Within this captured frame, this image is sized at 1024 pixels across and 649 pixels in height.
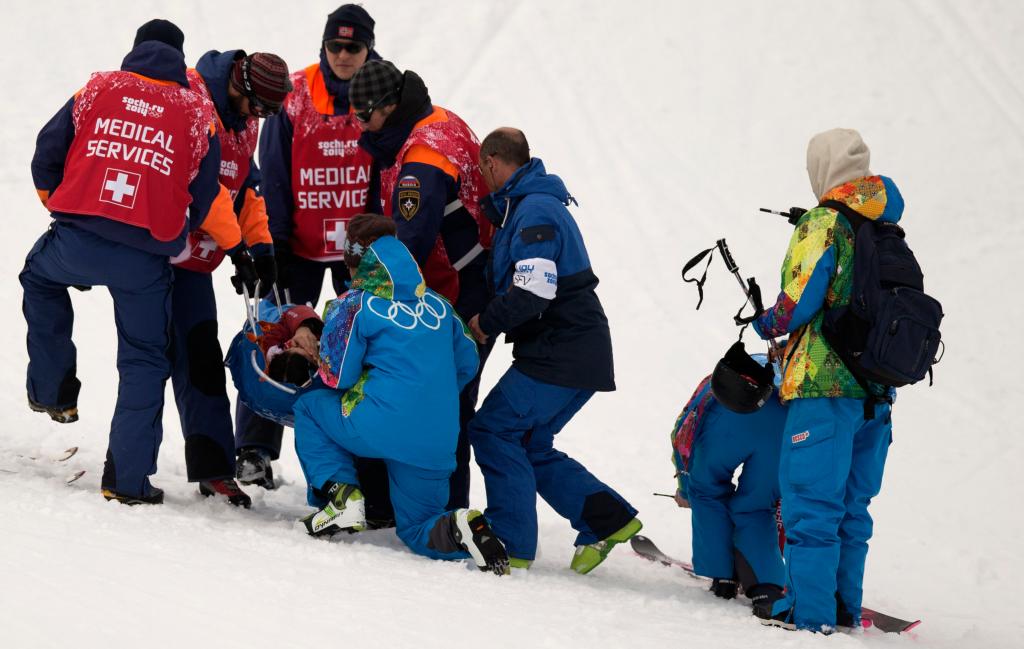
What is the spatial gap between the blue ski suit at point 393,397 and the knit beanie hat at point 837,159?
143cm

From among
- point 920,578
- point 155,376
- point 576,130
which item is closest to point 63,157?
point 155,376

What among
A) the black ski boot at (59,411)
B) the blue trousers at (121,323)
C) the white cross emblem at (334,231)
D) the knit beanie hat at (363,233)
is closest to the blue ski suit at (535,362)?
the knit beanie hat at (363,233)

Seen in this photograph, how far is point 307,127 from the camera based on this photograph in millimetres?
4996

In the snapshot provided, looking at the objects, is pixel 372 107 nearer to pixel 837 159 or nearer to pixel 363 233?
pixel 363 233

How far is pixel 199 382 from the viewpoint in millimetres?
4656

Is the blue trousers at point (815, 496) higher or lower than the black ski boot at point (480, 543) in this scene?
higher

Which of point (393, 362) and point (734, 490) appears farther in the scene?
point (734, 490)

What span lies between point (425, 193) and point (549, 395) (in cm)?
93

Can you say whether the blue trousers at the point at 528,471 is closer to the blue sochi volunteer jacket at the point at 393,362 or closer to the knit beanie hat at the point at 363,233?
the blue sochi volunteer jacket at the point at 393,362

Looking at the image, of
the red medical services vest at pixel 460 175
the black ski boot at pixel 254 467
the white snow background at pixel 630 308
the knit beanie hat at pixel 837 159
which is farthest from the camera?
the black ski boot at pixel 254 467

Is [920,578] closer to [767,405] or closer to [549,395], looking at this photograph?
[767,405]

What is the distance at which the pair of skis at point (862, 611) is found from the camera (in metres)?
4.23

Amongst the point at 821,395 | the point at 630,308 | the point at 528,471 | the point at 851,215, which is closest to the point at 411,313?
the point at 528,471

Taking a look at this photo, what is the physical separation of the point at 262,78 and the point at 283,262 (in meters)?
0.95
